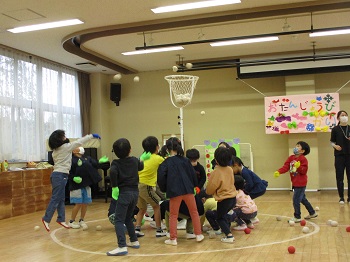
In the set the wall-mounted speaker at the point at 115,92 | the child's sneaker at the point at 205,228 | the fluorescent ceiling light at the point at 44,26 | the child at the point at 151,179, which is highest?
the fluorescent ceiling light at the point at 44,26

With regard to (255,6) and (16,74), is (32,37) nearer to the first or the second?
(16,74)

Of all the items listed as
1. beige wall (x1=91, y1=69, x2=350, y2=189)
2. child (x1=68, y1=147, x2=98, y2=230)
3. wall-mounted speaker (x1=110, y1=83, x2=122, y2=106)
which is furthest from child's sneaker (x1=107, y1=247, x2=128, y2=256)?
wall-mounted speaker (x1=110, y1=83, x2=122, y2=106)

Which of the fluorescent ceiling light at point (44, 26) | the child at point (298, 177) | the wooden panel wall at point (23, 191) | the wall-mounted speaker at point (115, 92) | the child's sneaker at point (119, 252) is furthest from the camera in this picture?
the wall-mounted speaker at point (115, 92)

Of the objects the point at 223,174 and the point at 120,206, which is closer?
the point at 120,206

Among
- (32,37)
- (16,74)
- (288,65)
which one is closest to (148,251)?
(32,37)

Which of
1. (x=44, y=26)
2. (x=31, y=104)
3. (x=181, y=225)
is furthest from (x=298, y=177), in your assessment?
(x=31, y=104)

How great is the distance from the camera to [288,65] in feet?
31.8

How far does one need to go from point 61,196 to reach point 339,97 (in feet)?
23.4

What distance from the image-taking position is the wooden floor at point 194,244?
4.25 meters

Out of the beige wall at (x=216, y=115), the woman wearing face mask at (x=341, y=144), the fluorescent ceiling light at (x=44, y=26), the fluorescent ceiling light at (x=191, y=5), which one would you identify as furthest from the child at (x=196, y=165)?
the beige wall at (x=216, y=115)

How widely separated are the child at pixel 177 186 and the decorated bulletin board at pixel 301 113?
5.28 m

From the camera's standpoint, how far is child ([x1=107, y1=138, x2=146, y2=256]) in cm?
447

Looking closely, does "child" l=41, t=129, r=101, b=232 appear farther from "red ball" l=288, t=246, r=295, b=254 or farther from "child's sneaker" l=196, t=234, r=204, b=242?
"red ball" l=288, t=246, r=295, b=254

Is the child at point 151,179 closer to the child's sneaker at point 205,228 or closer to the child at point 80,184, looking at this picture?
the child's sneaker at point 205,228
